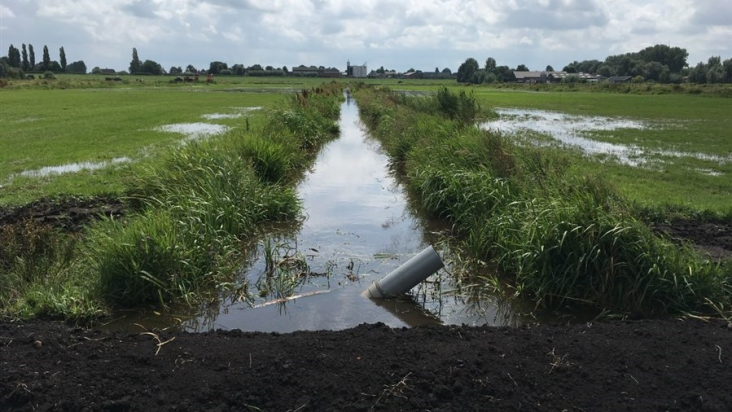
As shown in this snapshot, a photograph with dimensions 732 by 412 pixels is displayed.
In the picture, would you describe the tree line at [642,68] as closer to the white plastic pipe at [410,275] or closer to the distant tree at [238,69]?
the distant tree at [238,69]

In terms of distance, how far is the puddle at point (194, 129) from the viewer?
22.4m

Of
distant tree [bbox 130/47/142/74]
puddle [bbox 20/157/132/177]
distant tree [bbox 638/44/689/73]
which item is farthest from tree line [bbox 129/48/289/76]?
puddle [bbox 20/157/132/177]

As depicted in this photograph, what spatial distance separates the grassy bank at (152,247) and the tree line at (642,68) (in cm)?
10626

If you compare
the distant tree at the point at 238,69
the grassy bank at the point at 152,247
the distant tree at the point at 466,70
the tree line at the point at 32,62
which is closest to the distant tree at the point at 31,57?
the tree line at the point at 32,62

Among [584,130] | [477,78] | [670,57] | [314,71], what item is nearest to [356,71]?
[314,71]

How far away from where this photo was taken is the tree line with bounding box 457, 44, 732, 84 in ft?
370

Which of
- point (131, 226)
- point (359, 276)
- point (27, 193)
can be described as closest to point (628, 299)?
point (359, 276)

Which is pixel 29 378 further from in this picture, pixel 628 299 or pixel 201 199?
pixel 628 299

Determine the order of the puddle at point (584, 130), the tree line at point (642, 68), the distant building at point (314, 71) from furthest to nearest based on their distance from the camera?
the distant building at point (314, 71) < the tree line at point (642, 68) < the puddle at point (584, 130)

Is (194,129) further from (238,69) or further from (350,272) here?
(238,69)

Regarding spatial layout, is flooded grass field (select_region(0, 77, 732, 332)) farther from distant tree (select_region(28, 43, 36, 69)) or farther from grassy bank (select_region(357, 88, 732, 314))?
distant tree (select_region(28, 43, 36, 69))

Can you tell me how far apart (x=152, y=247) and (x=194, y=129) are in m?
18.9

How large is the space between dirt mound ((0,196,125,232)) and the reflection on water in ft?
9.60

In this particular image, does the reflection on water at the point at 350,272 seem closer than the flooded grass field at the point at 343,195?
Yes
